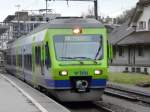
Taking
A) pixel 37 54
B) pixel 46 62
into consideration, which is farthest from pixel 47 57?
pixel 37 54

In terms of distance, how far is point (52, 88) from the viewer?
59.6 feet

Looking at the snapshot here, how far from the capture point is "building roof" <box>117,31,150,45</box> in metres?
48.1

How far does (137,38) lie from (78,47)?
1302 inches

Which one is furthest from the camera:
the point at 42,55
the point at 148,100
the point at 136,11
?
the point at 136,11

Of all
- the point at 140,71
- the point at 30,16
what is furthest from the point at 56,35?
the point at 30,16

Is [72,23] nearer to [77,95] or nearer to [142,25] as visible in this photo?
[77,95]

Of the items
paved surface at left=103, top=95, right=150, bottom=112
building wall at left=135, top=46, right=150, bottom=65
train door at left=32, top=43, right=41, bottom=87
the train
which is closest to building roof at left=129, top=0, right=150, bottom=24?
building wall at left=135, top=46, right=150, bottom=65

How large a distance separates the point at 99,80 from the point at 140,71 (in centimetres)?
3084

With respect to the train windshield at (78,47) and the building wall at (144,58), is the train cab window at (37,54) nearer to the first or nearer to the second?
the train windshield at (78,47)

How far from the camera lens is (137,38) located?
167 ft

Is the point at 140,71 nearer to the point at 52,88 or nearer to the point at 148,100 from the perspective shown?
the point at 148,100

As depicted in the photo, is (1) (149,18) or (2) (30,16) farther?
(2) (30,16)

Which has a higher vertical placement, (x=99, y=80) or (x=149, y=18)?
(x=149, y=18)

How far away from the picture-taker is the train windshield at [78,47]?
1816 centimetres
